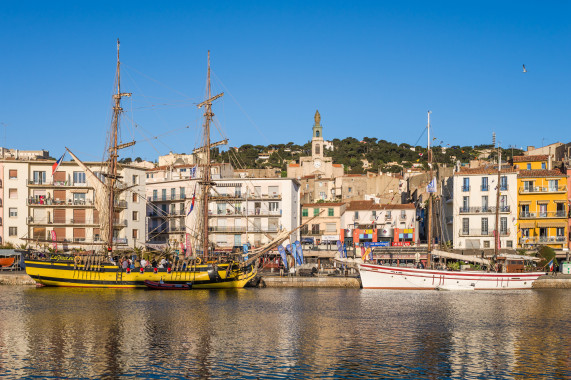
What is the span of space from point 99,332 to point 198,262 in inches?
1172

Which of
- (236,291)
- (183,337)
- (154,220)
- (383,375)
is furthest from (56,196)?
(383,375)

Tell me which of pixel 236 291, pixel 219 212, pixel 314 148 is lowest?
pixel 236 291

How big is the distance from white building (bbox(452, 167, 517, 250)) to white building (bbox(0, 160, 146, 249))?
38905 mm

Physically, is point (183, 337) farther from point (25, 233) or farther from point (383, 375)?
point (25, 233)

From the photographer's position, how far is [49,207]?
8275 cm

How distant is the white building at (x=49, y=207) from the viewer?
82000 mm

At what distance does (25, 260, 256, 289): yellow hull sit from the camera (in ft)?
213

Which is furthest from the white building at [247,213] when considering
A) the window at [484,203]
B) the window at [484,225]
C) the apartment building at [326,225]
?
the window at [484,203]

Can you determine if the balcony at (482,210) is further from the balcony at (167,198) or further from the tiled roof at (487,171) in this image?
the balcony at (167,198)

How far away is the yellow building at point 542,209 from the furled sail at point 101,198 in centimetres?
4557

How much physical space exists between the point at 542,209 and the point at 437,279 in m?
20.8

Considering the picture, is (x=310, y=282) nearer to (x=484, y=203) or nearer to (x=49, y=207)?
(x=484, y=203)

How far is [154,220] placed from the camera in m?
98.4

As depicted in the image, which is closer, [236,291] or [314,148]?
[236,291]
